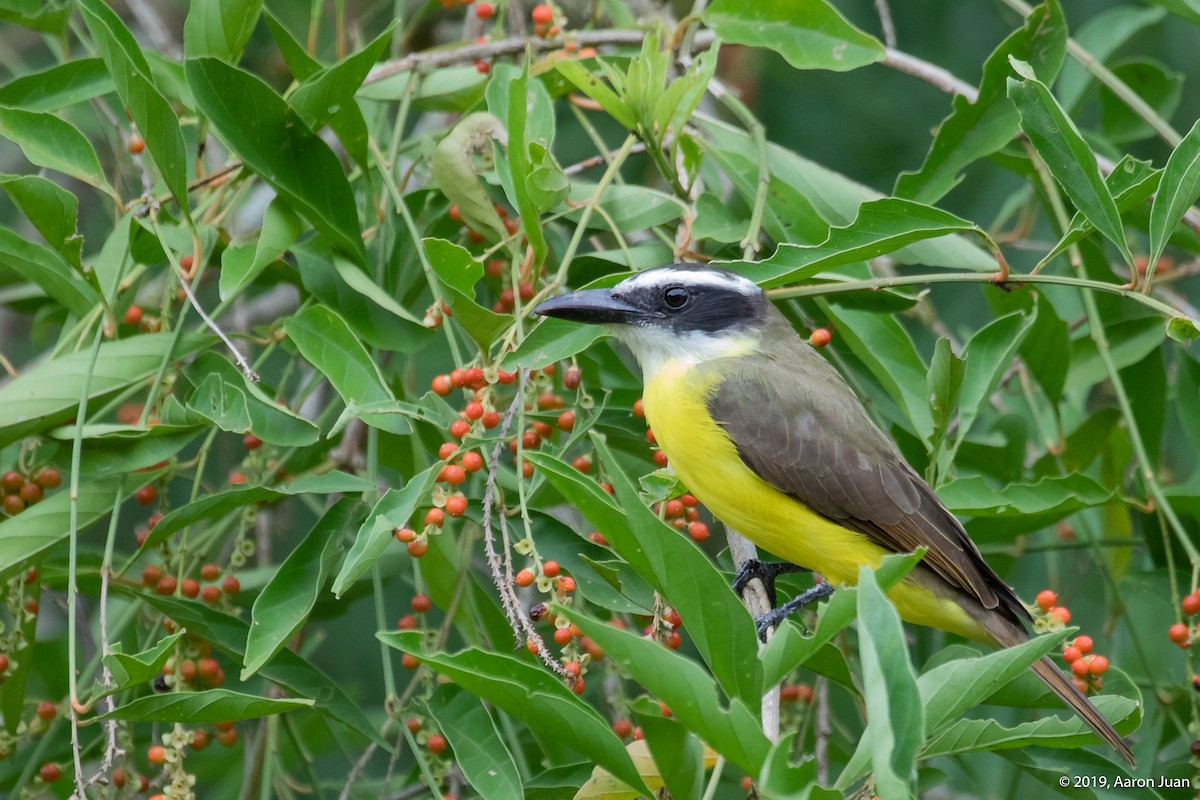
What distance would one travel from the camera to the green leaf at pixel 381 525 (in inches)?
65.3

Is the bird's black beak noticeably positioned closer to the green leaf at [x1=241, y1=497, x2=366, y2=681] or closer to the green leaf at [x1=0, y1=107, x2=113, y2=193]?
the green leaf at [x1=241, y1=497, x2=366, y2=681]

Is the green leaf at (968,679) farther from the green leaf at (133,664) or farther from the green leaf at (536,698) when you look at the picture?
the green leaf at (133,664)

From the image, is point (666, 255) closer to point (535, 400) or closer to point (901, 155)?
point (535, 400)

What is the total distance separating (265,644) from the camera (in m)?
1.92

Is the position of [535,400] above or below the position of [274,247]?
below

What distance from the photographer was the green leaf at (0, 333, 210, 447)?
6.97 feet

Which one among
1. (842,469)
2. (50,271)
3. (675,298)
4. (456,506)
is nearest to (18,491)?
(50,271)

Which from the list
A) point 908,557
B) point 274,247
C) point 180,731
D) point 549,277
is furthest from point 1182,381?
point 180,731

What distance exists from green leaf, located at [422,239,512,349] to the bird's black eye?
72cm

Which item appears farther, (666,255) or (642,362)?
(642,362)

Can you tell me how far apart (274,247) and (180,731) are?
85 centimetres

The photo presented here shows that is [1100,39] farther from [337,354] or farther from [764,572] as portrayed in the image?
[337,354]

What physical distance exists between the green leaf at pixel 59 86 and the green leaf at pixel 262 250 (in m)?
0.51

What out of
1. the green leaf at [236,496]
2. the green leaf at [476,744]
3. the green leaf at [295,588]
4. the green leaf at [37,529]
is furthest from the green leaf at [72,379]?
the green leaf at [476,744]
